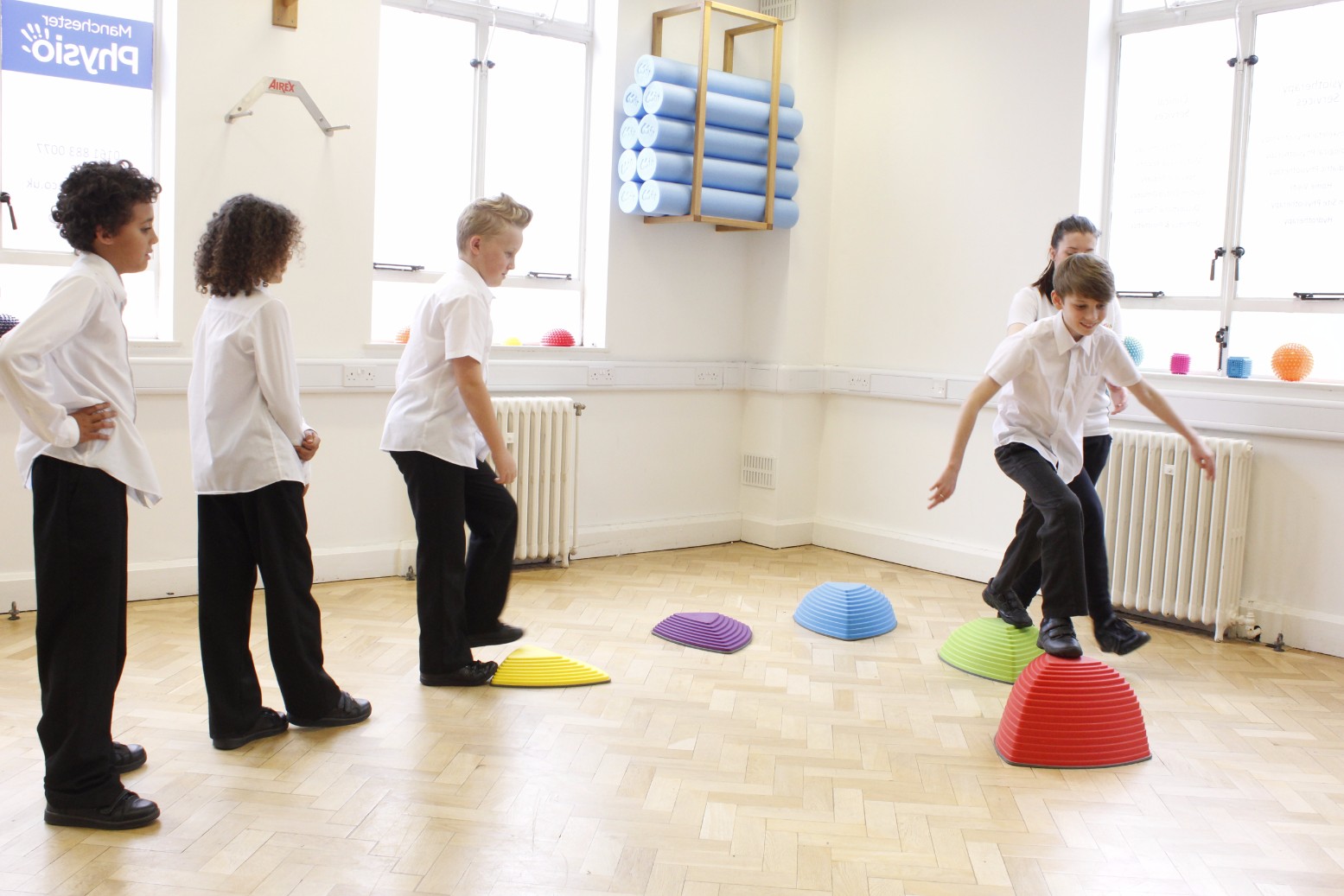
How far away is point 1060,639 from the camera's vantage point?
386cm

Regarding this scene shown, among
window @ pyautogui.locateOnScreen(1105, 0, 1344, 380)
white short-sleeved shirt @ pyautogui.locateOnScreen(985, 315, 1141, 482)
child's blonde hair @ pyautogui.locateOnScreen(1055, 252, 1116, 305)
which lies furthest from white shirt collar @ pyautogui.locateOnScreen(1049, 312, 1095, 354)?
window @ pyautogui.locateOnScreen(1105, 0, 1344, 380)

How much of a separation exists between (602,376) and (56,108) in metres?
2.64

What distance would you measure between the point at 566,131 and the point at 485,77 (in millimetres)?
537

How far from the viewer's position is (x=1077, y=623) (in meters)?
5.02

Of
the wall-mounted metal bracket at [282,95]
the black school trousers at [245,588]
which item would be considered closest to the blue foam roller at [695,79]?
the wall-mounted metal bracket at [282,95]

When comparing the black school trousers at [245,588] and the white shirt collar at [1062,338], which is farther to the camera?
the white shirt collar at [1062,338]

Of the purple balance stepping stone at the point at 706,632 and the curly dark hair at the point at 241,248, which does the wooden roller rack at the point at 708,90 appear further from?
the curly dark hair at the point at 241,248

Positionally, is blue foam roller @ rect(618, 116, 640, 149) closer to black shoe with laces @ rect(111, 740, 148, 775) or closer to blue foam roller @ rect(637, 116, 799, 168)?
blue foam roller @ rect(637, 116, 799, 168)

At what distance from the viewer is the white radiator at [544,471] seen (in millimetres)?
5465

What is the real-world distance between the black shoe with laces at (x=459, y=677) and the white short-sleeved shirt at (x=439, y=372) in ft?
2.33

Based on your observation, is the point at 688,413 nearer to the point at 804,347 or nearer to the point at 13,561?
the point at 804,347

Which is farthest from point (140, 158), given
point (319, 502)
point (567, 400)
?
point (567, 400)

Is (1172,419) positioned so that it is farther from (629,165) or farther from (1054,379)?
(629,165)

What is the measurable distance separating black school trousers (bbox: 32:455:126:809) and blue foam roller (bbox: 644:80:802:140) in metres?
3.68
